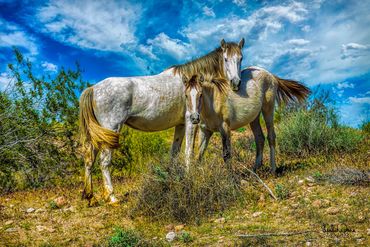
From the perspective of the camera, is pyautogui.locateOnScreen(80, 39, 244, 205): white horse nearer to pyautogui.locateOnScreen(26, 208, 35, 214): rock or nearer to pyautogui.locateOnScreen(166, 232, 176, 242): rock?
pyautogui.locateOnScreen(26, 208, 35, 214): rock

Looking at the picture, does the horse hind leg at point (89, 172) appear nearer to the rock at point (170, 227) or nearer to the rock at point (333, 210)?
the rock at point (170, 227)

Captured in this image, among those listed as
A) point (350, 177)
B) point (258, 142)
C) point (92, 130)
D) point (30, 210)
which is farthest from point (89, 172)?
point (350, 177)

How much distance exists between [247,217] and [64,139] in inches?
270

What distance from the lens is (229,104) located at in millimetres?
6797

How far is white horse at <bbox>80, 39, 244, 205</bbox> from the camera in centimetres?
627

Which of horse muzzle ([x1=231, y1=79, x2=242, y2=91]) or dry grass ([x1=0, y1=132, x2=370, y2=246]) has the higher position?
horse muzzle ([x1=231, y1=79, x2=242, y2=91])

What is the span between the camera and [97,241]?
4.40m

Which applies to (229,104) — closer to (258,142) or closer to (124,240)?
(258,142)

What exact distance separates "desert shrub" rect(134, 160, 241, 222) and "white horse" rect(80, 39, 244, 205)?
0.50 metres

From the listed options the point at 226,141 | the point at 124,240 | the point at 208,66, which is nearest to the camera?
the point at 124,240

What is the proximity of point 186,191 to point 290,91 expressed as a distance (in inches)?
185

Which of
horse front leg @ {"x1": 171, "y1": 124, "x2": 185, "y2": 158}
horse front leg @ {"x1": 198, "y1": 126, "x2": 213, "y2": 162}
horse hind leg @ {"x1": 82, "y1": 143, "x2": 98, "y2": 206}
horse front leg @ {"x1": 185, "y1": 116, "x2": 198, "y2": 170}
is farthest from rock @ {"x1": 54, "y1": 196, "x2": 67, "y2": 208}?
horse front leg @ {"x1": 198, "y1": 126, "x2": 213, "y2": 162}

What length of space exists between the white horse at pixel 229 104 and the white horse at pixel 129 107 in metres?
0.36

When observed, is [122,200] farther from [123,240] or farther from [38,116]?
[38,116]
